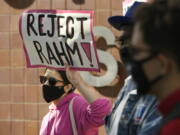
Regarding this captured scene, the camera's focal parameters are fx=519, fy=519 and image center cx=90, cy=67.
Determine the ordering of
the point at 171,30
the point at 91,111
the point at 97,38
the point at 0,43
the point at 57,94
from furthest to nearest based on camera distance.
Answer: the point at 0,43
the point at 97,38
the point at 57,94
the point at 91,111
the point at 171,30

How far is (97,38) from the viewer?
5152 millimetres

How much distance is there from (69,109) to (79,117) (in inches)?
4.2

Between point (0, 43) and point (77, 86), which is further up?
point (0, 43)

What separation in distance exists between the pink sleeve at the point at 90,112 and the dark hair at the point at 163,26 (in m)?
1.71

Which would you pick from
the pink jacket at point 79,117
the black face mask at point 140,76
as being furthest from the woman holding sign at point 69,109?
the black face mask at point 140,76

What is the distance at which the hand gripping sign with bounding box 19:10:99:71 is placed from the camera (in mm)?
3537

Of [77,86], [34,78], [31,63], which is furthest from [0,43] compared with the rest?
[77,86]

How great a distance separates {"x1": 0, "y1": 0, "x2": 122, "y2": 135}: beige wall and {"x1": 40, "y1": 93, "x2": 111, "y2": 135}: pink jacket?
173cm

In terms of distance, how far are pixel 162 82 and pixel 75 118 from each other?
1.85m

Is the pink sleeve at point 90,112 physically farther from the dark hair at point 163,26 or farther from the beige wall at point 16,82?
the beige wall at point 16,82

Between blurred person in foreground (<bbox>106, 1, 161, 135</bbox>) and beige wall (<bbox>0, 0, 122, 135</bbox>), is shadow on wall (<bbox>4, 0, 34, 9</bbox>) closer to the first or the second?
beige wall (<bbox>0, 0, 122, 135</bbox>)

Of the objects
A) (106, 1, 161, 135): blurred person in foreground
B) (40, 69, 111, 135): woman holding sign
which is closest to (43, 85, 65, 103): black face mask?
(40, 69, 111, 135): woman holding sign

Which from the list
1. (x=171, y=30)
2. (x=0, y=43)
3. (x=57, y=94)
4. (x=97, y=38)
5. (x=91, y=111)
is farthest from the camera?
(x=0, y=43)

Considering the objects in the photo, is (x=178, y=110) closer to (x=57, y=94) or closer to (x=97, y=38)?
(x=57, y=94)
